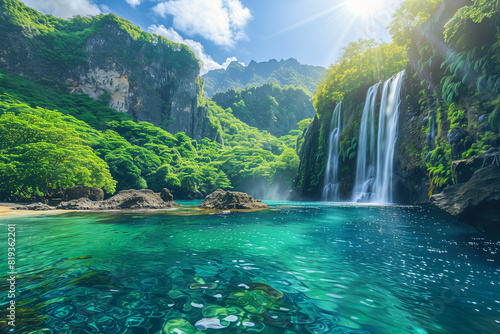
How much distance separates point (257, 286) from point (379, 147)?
81.3 ft

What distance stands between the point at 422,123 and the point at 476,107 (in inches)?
246

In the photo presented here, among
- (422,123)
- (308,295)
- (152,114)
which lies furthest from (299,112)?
(308,295)

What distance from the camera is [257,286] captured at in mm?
3135

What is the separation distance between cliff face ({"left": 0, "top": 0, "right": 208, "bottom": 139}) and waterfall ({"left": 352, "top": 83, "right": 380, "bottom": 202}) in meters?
60.9

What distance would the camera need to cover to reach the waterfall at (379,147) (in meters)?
21.5

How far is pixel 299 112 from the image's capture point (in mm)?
125750

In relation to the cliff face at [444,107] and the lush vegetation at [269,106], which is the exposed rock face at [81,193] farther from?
the lush vegetation at [269,106]

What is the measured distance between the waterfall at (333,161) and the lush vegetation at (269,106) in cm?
8162

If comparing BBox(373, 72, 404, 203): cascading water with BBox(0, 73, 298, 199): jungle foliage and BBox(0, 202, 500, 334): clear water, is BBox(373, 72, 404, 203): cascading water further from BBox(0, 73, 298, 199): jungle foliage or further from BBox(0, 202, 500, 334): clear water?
BBox(0, 73, 298, 199): jungle foliage

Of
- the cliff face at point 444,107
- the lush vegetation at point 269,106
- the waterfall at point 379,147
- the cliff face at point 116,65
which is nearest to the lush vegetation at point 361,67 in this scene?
the waterfall at point 379,147

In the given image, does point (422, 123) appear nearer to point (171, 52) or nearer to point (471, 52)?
point (471, 52)

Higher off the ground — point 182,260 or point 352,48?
point 352,48

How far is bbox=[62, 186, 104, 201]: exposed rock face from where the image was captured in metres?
21.1

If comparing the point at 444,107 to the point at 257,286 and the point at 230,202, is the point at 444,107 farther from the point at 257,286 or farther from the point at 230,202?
the point at 257,286
